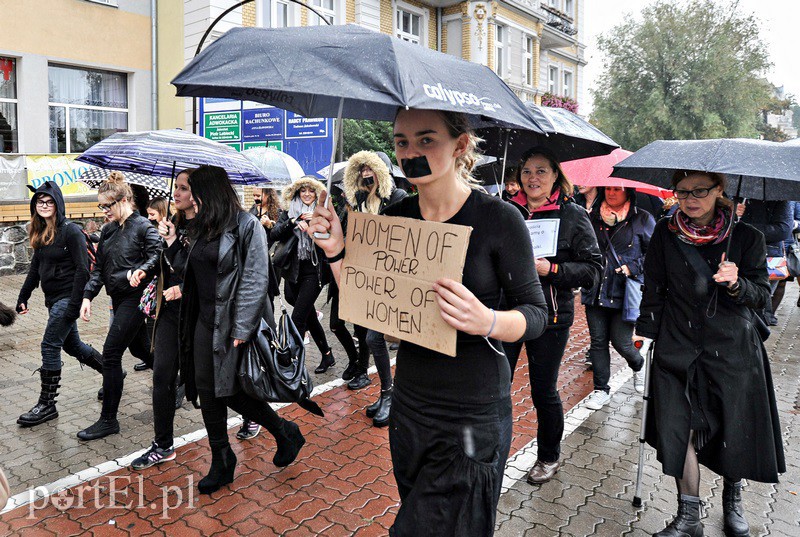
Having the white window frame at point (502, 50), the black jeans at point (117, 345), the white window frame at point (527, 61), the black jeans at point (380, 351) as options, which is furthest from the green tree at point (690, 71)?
the black jeans at point (117, 345)

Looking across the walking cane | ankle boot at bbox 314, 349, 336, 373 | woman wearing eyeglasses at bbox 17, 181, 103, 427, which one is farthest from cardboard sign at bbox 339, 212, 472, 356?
ankle boot at bbox 314, 349, 336, 373

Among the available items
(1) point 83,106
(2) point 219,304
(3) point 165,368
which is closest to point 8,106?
(1) point 83,106

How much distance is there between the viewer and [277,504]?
3.88 meters

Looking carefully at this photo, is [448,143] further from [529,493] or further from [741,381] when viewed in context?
[529,493]

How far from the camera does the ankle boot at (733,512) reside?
11.6ft

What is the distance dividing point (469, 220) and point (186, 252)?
2.60 meters

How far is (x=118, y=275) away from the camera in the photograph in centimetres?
502

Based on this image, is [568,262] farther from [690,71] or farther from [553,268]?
[690,71]

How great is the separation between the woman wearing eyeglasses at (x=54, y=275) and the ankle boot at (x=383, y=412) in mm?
2601

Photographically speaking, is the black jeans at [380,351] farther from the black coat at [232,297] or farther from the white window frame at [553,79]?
the white window frame at [553,79]

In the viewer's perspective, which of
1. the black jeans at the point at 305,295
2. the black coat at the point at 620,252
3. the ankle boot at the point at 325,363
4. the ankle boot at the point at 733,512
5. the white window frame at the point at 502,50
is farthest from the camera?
the white window frame at the point at 502,50

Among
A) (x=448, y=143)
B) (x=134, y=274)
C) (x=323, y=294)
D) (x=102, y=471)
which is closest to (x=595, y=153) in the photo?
(x=448, y=143)

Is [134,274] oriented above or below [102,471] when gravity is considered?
above

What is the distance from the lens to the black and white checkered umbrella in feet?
20.9
